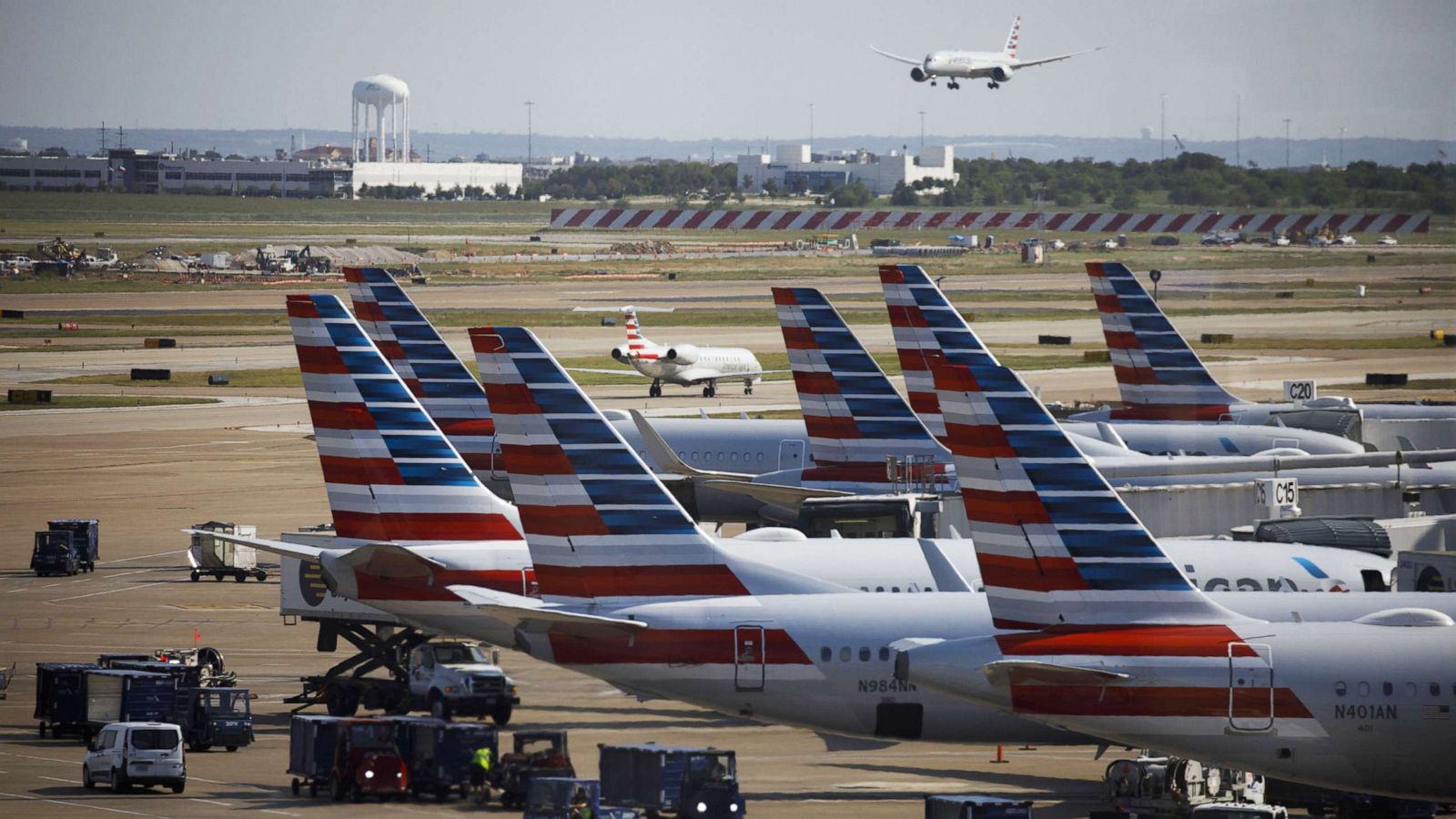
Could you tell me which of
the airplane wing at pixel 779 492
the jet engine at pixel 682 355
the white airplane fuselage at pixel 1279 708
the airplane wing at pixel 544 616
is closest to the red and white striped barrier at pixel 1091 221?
the jet engine at pixel 682 355

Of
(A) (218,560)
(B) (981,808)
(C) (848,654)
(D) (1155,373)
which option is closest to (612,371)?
(D) (1155,373)

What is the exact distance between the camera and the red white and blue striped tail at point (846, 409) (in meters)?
55.4

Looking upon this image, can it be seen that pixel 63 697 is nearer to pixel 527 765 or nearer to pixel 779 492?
pixel 527 765

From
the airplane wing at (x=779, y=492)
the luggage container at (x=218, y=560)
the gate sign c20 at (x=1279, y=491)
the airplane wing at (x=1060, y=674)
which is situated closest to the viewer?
the airplane wing at (x=1060, y=674)

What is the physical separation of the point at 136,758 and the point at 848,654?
12.7 metres

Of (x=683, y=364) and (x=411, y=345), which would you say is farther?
(x=683, y=364)

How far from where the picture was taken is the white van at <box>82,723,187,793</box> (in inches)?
1303

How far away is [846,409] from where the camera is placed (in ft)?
183

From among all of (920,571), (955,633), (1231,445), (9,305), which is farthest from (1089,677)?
(9,305)

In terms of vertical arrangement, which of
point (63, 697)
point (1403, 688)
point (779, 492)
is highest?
point (779, 492)

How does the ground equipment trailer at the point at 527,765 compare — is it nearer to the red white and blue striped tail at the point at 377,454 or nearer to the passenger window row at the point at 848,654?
the passenger window row at the point at 848,654

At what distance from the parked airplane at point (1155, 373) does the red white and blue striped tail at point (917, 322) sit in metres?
15.8

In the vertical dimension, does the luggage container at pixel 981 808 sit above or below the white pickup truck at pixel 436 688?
below

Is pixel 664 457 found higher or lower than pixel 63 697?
higher
